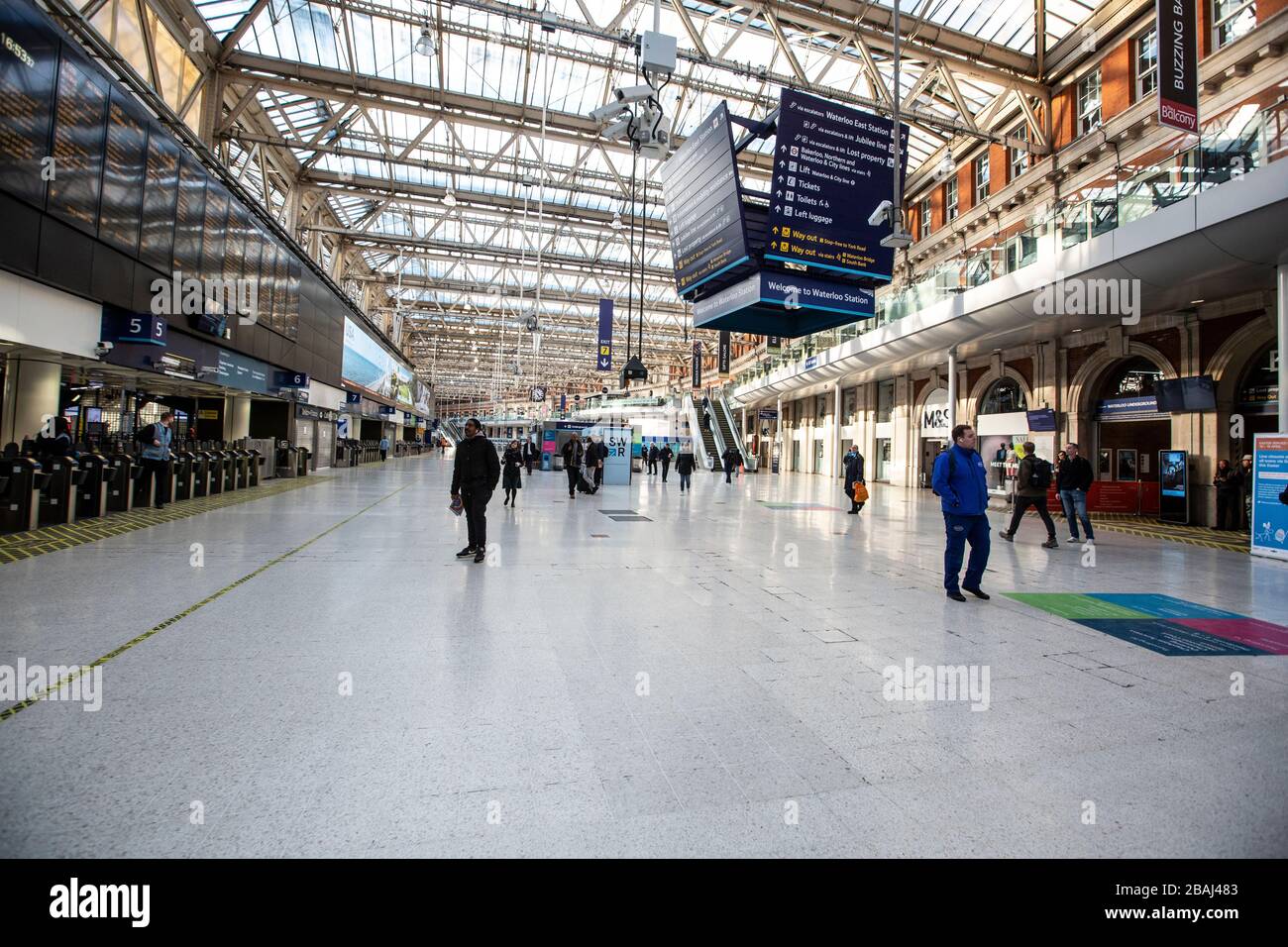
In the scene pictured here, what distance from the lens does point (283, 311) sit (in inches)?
762

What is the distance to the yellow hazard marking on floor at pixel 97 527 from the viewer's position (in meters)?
7.07

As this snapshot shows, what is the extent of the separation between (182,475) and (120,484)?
206 cm

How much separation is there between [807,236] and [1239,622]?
7.81m

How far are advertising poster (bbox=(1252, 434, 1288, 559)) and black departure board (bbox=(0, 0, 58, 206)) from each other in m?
18.0

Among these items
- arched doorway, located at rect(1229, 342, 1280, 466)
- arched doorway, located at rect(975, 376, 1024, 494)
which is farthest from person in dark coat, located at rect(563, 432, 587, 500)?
arched doorway, located at rect(1229, 342, 1280, 466)

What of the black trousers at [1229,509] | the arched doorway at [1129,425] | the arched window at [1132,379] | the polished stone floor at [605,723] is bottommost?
the polished stone floor at [605,723]

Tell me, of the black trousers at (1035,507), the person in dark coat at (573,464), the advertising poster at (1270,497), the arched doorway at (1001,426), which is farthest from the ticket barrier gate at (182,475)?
the arched doorway at (1001,426)

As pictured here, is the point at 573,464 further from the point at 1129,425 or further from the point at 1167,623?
the point at 1129,425

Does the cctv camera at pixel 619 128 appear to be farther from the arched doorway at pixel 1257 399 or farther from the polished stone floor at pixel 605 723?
the arched doorway at pixel 1257 399

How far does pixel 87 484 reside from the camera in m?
10.0

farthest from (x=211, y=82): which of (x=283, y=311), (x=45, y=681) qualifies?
(x=45, y=681)

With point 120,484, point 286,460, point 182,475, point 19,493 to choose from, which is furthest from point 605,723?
point 286,460

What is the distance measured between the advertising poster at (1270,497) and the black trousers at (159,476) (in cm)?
1871
